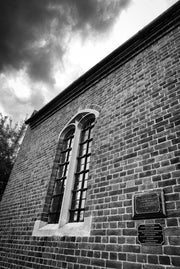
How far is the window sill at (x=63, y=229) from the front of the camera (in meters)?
3.15

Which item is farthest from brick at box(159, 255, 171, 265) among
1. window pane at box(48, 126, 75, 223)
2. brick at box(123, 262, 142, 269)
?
window pane at box(48, 126, 75, 223)

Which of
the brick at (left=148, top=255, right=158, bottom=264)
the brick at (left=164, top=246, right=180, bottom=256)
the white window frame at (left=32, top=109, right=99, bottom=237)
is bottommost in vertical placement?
the brick at (left=148, top=255, right=158, bottom=264)

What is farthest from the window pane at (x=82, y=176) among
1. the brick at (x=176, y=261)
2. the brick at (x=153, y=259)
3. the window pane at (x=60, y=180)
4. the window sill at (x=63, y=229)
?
the brick at (x=176, y=261)

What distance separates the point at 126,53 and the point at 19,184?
486cm

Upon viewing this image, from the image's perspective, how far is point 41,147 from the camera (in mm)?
6094

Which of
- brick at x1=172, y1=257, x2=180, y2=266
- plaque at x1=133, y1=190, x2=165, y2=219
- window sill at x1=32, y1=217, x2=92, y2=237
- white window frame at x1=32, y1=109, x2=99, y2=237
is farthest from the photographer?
white window frame at x1=32, y1=109, x2=99, y2=237

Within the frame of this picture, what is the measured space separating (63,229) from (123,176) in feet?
5.31

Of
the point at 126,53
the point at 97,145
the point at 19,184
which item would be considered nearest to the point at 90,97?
the point at 126,53

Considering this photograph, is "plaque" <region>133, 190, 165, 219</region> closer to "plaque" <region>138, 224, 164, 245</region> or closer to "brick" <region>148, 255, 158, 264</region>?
"plaque" <region>138, 224, 164, 245</region>

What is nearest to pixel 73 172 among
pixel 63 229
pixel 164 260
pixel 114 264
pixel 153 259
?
pixel 63 229

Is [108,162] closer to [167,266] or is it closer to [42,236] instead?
[167,266]

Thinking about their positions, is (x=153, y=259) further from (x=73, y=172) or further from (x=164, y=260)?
(x=73, y=172)

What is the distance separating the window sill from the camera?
3148mm

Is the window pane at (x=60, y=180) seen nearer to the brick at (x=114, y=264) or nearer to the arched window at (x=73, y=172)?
the arched window at (x=73, y=172)
